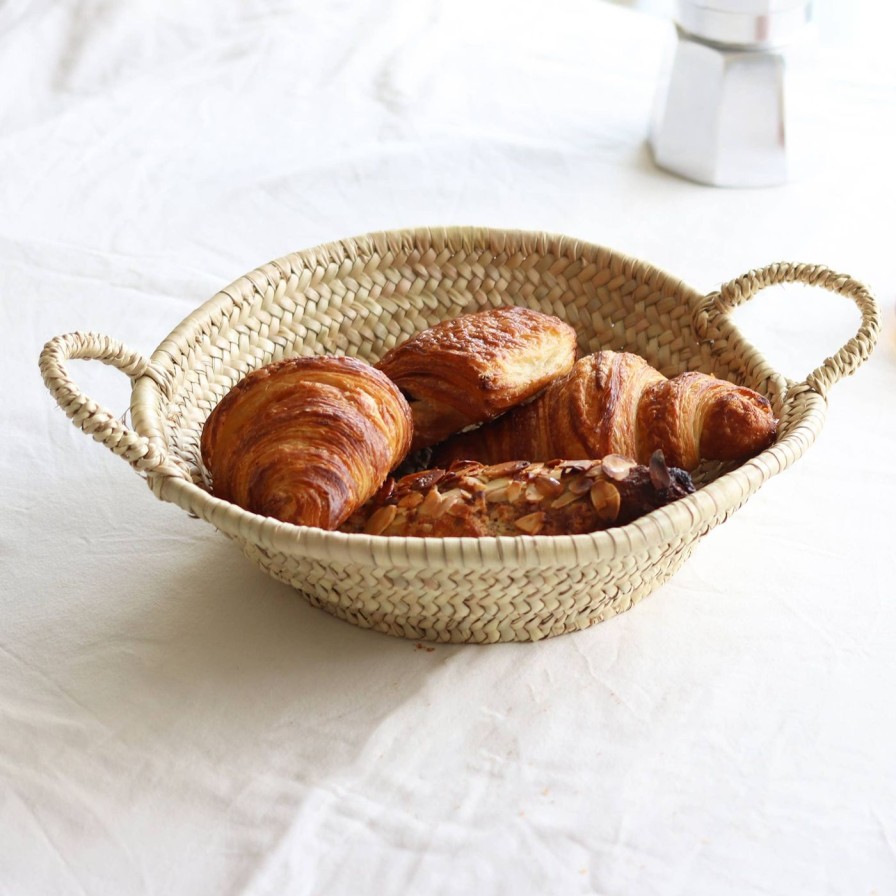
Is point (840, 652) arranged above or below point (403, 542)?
below

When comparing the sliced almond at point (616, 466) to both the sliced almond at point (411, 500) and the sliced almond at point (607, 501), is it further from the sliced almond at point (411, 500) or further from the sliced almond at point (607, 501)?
the sliced almond at point (411, 500)

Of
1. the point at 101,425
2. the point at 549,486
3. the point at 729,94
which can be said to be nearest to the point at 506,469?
the point at 549,486

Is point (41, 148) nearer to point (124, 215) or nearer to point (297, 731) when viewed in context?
point (124, 215)

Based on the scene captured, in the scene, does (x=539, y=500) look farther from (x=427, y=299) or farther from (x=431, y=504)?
(x=427, y=299)

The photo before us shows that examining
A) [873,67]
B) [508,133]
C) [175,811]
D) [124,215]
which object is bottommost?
[175,811]

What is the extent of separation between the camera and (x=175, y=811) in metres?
0.76

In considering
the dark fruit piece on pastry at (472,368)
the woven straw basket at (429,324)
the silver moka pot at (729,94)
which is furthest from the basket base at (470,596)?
the silver moka pot at (729,94)

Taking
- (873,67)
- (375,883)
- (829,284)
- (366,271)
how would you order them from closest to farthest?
(375,883) → (829,284) → (366,271) → (873,67)

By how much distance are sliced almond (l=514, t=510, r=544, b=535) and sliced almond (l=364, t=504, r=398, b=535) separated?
3.6 inches

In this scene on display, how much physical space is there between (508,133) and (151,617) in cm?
102

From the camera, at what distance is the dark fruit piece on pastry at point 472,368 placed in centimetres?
94

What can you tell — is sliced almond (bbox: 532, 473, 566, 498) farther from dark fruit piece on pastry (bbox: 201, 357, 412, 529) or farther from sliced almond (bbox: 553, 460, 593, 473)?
dark fruit piece on pastry (bbox: 201, 357, 412, 529)

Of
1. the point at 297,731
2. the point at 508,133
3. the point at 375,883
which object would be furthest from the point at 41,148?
the point at 375,883

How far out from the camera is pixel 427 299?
1.15 metres
